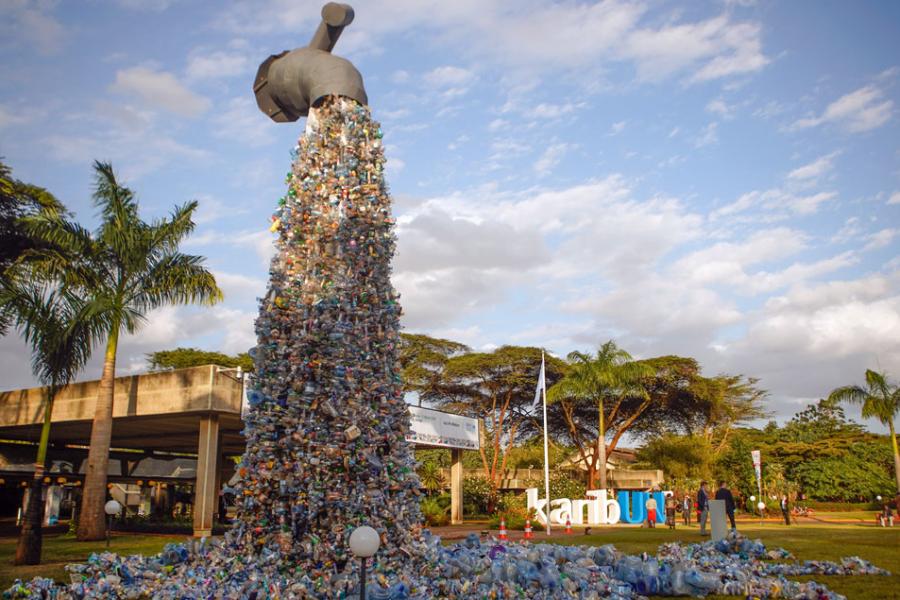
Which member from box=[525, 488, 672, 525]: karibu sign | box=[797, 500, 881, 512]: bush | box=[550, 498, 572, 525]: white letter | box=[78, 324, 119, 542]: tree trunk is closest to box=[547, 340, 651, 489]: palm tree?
box=[525, 488, 672, 525]: karibu sign

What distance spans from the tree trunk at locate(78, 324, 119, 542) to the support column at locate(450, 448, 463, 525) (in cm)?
1290

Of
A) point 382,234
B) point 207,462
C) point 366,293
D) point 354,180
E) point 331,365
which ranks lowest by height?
point 207,462

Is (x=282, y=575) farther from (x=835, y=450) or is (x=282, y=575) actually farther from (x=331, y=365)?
(x=835, y=450)

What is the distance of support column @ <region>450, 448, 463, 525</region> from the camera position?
2631 centimetres

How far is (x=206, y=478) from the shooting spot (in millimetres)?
18875

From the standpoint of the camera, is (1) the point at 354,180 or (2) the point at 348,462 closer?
(2) the point at 348,462

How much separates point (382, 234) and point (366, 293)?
0.72 metres

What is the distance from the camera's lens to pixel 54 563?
35.0 ft

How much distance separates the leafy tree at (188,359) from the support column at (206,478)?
30.4 meters

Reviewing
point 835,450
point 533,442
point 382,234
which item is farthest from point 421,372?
point 382,234

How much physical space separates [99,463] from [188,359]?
34903 mm

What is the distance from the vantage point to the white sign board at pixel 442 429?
77.5 feet

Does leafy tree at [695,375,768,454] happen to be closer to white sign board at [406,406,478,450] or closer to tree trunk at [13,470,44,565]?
white sign board at [406,406,478,450]

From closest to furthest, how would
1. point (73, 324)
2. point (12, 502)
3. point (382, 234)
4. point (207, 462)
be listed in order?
point (382, 234)
point (73, 324)
point (207, 462)
point (12, 502)
